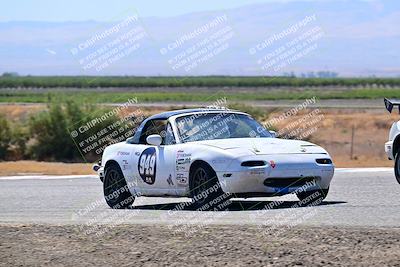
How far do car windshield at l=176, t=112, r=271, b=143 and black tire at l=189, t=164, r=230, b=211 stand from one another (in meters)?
0.76

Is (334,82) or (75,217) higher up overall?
(75,217)

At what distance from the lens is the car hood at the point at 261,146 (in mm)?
13383

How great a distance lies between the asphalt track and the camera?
39.3 ft

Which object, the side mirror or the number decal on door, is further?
the number decal on door

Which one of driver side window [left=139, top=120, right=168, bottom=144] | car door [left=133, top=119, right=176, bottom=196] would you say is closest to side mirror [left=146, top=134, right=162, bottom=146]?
car door [left=133, top=119, right=176, bottom=196]

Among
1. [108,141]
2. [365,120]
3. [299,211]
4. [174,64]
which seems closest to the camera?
[299,211]

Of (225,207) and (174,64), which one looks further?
(174,64)

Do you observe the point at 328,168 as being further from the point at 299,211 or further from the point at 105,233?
the point at 105,233

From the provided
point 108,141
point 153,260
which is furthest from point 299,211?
point 108,141

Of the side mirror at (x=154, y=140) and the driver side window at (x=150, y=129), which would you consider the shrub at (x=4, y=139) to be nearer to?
the driver side window at (x=150, y=129)

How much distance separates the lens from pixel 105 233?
10.9 meters

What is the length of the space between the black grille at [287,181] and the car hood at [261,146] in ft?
1.14

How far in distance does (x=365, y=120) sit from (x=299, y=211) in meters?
38.2

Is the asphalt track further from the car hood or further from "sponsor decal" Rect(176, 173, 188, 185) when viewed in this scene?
the car hood
